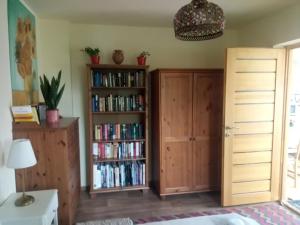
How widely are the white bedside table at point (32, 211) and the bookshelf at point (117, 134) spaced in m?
1.25

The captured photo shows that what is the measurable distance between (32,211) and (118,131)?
172cm

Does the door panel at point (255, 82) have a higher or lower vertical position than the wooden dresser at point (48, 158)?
higher

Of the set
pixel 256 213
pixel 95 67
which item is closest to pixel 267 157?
pixel 256 213

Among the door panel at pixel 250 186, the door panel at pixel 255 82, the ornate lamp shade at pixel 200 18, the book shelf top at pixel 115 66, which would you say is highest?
the ornate lamp shade at pixel 200 18

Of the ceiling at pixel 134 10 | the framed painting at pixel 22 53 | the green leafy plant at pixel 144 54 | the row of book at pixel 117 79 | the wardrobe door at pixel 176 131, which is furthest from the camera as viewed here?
the green leafy plant at pixel 144 54

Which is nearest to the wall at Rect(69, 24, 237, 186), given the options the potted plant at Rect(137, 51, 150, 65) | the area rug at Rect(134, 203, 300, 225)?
the potted plant at Rect(137, 51, 150, 65)

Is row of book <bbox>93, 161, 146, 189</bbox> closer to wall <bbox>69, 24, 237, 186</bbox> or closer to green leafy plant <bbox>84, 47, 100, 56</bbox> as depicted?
wall <bbox>69, 24, 237, 186</bbox>

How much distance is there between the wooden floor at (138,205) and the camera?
2.77 meters

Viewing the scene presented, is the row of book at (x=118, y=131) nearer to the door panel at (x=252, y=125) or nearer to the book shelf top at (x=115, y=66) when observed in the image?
the book shelf top at (x=115, y=66)

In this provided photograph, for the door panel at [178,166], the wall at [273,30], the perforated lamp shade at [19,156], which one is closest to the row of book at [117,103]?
the door panel at [178,166]

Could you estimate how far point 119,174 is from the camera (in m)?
3.30

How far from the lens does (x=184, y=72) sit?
3.05 meters

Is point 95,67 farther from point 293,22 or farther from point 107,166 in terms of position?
point 293,22

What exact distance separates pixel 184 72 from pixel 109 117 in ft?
4.12
